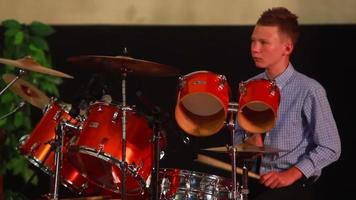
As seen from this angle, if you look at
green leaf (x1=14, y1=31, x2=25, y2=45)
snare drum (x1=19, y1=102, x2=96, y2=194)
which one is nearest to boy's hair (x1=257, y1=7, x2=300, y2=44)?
snare drum (x1=19, y1=102, x2=96, y2=194)

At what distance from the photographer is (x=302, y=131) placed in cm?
395

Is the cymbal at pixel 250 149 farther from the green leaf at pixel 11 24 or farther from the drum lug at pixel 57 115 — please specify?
the green leaf at pixel 11 24

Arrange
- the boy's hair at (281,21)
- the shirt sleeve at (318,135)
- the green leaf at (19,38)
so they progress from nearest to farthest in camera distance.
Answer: the shirt sleeve at (318,135) < the boy's hair at (281,21) < the green leaf at (19,38)

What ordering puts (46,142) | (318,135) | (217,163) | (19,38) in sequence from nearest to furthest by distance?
1. (217,163)
2. (318,135)
3. (46,142)
4. (19,38)

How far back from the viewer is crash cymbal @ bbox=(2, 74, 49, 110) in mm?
4301

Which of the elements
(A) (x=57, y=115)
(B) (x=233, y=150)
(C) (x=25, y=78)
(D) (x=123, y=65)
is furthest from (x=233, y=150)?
(C) (x=25, y=78)

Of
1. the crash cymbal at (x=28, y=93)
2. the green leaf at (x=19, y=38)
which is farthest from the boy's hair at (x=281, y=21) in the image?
the green leaf at (x=19, y=38)

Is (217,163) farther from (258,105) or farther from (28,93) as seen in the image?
(28,93)

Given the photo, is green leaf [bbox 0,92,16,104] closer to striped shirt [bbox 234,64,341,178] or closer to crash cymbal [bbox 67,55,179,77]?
crash cymbal [bbox 67,55,179,77]

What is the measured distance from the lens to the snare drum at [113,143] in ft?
12.6

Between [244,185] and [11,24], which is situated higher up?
[11,24]

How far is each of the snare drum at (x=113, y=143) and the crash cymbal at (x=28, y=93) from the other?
47 cm

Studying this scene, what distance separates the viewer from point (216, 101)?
3.55m

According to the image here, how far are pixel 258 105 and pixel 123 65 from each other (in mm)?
798
